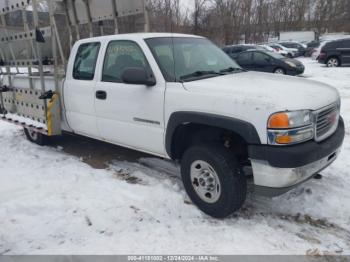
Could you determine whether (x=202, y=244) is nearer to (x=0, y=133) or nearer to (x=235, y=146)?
(x=235, y=146)

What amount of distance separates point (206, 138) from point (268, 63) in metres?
13.6

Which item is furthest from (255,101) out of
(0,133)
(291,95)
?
(0,133)

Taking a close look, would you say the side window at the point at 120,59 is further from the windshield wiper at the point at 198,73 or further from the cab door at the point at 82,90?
the windshield wiper at the point at 198,73

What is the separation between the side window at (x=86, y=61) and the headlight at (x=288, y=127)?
2.79 meters

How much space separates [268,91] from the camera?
321 cm

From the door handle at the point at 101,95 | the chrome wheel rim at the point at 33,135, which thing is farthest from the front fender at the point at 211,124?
the chrome wheel rim at the point at 33,135

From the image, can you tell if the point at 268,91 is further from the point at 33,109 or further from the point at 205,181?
the point at 33,109

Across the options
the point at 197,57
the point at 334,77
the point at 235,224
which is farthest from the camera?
the point at 334,77

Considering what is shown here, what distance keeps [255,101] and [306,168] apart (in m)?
0.79

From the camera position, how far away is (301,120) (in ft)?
10.1

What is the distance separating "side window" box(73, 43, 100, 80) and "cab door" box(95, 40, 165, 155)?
0.81ft

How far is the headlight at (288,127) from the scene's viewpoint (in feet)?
9.75

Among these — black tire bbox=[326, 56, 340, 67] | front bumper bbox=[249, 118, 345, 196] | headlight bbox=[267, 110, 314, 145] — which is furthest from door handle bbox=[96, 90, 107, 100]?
black tire bbox=[326, 56, 340, 67]

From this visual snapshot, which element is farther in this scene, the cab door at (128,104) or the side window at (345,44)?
the side window at (345,44)
